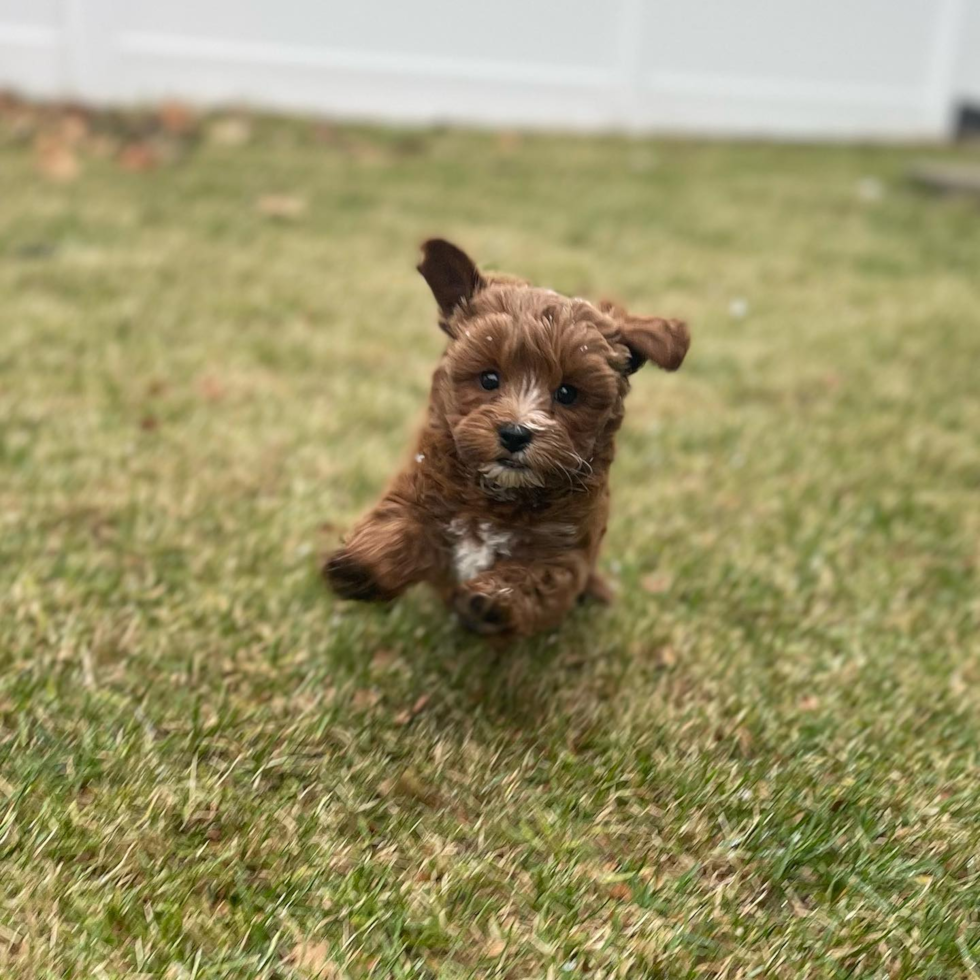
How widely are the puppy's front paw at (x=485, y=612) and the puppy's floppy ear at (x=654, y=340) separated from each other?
0.65 metres

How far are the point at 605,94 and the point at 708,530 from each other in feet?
31.6

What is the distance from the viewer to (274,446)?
426cm

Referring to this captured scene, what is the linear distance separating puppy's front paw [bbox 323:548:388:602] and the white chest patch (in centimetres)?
26

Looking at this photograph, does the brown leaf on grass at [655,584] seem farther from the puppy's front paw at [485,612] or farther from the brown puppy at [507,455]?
the puppy's front paw at [485,612]

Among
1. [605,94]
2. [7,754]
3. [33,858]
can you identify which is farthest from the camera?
[605,94]

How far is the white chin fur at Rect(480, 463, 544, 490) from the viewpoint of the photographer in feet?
7.55

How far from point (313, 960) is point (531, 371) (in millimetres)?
1314

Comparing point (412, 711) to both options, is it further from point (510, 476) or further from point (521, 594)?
point (510, 476)

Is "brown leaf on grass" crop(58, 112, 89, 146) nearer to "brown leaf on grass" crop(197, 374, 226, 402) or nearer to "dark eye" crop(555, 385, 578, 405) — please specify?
"brown leaf on grass" crop(197, 374, 226, 402)

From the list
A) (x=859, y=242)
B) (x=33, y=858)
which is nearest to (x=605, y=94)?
(x=859, y=242)

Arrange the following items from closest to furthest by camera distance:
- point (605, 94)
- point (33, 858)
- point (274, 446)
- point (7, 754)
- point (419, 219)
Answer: point (33, 858)
point (7, 754)
point (274, 446)
point (419, 219)
point (605, 94)

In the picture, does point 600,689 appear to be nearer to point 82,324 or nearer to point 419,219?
point 82,324

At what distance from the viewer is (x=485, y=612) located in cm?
234

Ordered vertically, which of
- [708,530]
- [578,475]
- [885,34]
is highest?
[885,34]
